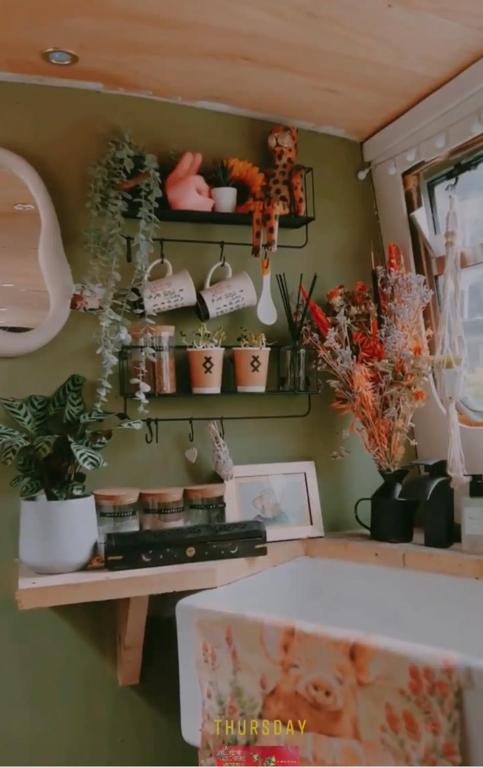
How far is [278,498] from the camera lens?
6.72ft

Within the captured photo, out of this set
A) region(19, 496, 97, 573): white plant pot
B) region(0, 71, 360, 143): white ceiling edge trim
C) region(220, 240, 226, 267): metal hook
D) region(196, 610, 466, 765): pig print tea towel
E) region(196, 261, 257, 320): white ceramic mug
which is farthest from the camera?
region(220, 240, 226, 267): metal hook

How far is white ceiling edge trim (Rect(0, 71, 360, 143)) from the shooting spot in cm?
187

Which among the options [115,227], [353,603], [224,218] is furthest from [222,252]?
[353,603]

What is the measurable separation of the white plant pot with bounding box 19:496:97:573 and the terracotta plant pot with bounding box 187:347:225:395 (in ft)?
1.48

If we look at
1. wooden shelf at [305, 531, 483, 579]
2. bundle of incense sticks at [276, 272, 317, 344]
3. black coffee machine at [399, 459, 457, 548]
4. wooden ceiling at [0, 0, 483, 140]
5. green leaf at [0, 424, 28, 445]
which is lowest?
wooden shelf at [305, 531, 483, 579]

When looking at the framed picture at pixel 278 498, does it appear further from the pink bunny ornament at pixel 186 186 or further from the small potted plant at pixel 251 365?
the pink bunny ornament at pixel 186 186

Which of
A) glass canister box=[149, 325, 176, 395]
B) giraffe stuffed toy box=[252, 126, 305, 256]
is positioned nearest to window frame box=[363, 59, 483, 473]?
giraffe stuffed toy box=[252, 126, 305, 256]

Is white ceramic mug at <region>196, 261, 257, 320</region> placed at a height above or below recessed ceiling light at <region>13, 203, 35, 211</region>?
below

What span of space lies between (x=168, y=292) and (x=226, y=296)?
171 millimetres

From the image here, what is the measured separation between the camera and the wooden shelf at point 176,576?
1.58m

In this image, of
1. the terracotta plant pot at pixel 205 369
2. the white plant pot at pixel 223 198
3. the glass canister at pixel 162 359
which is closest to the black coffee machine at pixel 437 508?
the terracotta plant pot at pixel 205 369

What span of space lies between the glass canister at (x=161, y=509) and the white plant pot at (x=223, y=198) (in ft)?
2.61

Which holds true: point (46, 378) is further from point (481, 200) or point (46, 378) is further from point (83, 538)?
point (481, 200)

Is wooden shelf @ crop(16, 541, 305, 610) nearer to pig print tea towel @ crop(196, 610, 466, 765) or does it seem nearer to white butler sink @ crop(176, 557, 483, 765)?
white butler sink @ crop(176, 557, 483, 765)
